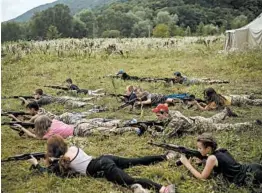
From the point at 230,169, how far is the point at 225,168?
0.03 m

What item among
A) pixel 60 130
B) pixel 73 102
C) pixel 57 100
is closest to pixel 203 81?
pixel 73 102

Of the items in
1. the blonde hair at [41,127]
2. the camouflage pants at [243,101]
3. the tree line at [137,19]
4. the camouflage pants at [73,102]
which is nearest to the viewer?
the tree line at [137,19]

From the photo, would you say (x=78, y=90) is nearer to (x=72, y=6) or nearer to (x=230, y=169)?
(x=72, y=6)

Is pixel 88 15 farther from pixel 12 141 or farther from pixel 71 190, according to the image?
pixel 71 190

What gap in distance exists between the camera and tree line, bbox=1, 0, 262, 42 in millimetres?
2725

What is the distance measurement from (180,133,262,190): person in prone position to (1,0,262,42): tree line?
1129 mm

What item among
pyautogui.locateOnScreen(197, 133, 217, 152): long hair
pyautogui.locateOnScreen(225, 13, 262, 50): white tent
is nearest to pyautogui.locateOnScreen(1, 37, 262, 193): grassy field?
pyautogui.locateOnScreen(197, 133, 217, 152): long hair

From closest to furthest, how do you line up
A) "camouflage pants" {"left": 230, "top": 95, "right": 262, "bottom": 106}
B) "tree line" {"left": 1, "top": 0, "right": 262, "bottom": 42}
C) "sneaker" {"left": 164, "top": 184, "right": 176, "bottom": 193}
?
"sneaker" {"left": 164, "top": 184, "right": 176, "bottom": 193}, "tree line" {"left": 1, "top": 0, "right": 262, "bottom": 42}, "camouflage pants" {"left": 230, "top": 95, "right": 262, "bottom": 106}

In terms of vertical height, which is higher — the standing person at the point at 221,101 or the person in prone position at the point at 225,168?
the person in prone position at the point at 225,168

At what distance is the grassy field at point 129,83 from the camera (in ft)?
7.54

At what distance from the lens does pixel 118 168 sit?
2.30 metres

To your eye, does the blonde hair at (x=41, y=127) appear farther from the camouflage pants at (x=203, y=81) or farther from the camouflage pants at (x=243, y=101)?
the camouflage pants at (x=203, y=81)

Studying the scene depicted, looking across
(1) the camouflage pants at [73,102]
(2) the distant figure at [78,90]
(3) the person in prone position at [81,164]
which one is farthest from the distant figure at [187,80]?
(3) the person in prone position at [81,164]

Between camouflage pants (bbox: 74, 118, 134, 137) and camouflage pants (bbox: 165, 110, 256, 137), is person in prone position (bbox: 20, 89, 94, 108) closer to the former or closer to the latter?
camouflage pants (bbox: 74, 118, 134, 137)
